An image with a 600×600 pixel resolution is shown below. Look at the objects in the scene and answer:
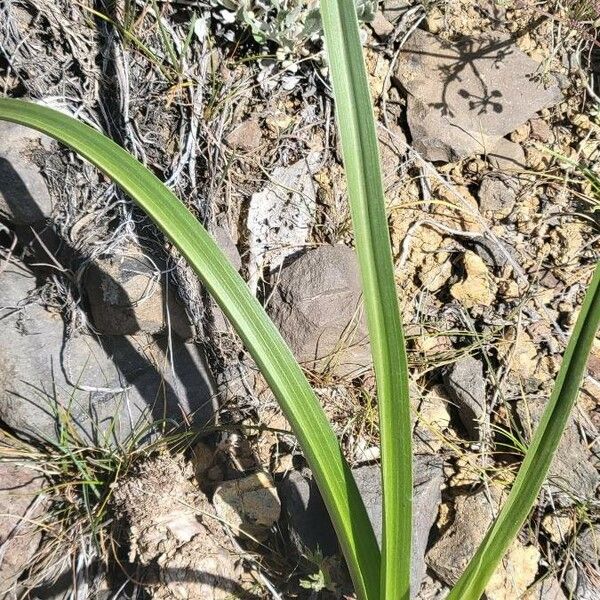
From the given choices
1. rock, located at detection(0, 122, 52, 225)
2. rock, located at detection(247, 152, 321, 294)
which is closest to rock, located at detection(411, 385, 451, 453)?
rock, located at detection(247, 152, 321, 294)

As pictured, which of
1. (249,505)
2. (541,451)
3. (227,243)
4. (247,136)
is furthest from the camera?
(247,136)

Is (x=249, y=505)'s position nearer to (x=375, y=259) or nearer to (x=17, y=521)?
(x=17, y=521)

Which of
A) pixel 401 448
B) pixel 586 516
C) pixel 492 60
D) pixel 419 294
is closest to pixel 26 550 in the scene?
pixel 401 448

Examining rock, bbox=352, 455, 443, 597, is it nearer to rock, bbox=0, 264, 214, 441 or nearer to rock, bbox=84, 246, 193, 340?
rock, bbox=0, 264, 214, 441

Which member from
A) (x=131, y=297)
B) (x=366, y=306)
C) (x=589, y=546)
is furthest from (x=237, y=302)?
(x=589, y=546)

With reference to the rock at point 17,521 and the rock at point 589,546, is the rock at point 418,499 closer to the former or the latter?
the rock at point 589,546

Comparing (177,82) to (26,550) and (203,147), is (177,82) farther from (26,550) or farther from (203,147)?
(26,550)

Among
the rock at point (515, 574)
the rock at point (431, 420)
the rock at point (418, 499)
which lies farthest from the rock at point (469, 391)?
the rock at point (515, 574)
